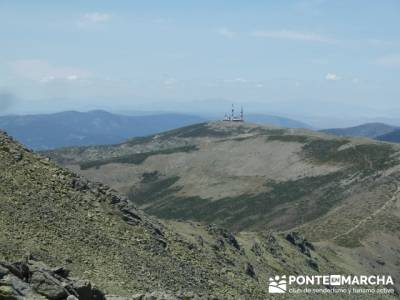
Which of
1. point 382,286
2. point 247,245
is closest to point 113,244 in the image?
point 247,245

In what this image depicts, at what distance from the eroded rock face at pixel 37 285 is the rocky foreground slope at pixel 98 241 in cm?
480

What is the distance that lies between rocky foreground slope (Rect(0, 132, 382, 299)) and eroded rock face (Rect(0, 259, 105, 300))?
480 cm

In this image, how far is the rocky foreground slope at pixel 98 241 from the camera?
3631 centimetres

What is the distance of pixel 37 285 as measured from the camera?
23562 mm

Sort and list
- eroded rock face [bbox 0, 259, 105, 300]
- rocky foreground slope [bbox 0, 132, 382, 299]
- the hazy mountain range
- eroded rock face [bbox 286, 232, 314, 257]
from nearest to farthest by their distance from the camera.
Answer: eroded rock face [bbox 0, 259, 105, 300] < the hazy mountain range < rocky foreground slope [bbox 0, 132, 382, 299] < eroded rock face [bbox 286, 232, 314, 257]

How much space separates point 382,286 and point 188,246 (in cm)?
4496

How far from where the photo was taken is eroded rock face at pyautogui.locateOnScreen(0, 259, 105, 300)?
21453mm

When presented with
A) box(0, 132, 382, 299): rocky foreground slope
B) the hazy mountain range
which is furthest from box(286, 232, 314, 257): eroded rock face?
box(0, 132, 382, 299): rocky foreground slope

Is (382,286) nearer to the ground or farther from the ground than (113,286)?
nearer to the ground

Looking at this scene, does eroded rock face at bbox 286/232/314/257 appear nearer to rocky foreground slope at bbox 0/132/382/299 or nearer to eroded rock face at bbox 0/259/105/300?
rocky foreground slope at bbox 0/132/382/299

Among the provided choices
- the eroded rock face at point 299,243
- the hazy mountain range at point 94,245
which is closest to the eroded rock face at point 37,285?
the hazy mountain range at point 94,245

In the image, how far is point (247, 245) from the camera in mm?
72875

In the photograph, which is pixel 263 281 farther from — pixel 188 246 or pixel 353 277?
pixel 353 277

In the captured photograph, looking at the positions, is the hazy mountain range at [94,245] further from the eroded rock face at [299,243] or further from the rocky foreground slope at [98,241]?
the eroded rock face at [299,243]
